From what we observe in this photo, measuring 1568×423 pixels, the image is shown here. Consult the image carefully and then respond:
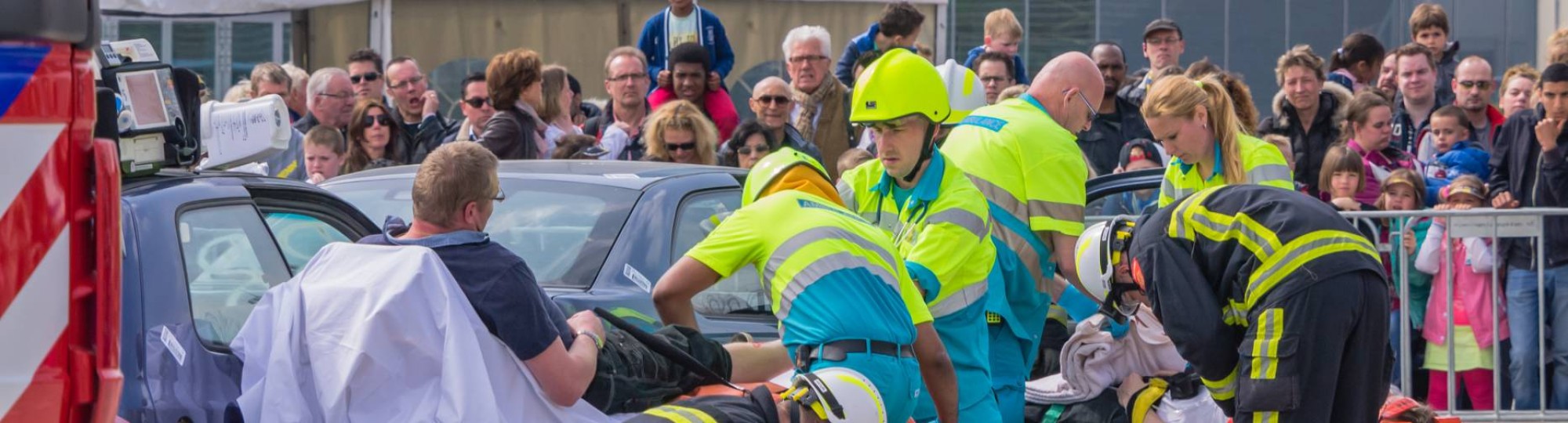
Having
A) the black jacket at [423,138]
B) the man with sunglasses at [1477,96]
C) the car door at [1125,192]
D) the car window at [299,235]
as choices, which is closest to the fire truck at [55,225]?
the car window at [299,235]

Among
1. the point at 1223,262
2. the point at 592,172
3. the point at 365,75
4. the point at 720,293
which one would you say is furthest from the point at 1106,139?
the point at 1223,262

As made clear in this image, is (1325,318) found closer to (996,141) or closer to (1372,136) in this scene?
(996,141)

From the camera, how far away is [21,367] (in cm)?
308

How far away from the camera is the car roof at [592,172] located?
734cm

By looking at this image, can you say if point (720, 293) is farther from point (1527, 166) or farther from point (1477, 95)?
point (1477, 95)

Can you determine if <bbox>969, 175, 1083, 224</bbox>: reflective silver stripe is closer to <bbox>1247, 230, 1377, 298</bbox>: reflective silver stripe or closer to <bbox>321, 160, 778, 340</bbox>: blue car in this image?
<bbox>321, 160, 778, 340</bbox>: blue car

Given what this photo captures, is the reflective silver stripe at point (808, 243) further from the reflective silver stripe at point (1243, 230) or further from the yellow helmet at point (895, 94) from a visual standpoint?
the reflective silver stripe at point (1243, 230)

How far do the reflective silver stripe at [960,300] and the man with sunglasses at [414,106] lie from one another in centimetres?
517

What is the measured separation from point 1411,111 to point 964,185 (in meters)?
6.09

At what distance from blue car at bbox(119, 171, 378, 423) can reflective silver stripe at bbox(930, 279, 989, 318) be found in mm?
2098

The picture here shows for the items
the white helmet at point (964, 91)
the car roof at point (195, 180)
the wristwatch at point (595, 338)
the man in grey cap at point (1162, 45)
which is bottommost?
the wristwatch at point (595, 338)

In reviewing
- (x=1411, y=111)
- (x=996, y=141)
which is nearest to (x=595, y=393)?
(x=996, y=141)

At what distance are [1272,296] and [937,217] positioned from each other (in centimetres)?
118

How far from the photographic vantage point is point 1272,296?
554cm
